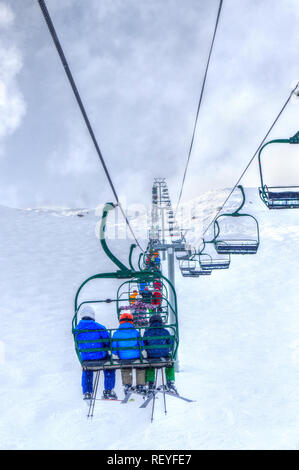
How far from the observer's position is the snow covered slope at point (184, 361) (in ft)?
21.4

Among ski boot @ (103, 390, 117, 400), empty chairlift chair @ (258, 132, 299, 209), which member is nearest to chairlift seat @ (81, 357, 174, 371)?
ski boot @ (103, 390, 117, 400)

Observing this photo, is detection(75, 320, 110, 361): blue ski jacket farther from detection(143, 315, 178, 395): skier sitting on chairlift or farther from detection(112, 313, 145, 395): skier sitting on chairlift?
detection(143, 315, 178, 395): skier sitting on chairlift

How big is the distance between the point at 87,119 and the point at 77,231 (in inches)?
1232

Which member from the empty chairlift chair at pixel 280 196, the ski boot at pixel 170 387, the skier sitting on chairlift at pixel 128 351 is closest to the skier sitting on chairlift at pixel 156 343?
the ski boot at pixel 170 387

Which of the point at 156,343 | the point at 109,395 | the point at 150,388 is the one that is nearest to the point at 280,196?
the point at 156,343

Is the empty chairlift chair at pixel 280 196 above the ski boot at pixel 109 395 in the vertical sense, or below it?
above

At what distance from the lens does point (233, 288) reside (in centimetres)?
2080

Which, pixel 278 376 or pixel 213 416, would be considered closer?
pixel 213 416

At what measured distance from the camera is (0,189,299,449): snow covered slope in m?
6.54

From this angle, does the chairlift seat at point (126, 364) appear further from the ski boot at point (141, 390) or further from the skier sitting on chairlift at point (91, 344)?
the ski boot at point (141, 390)
